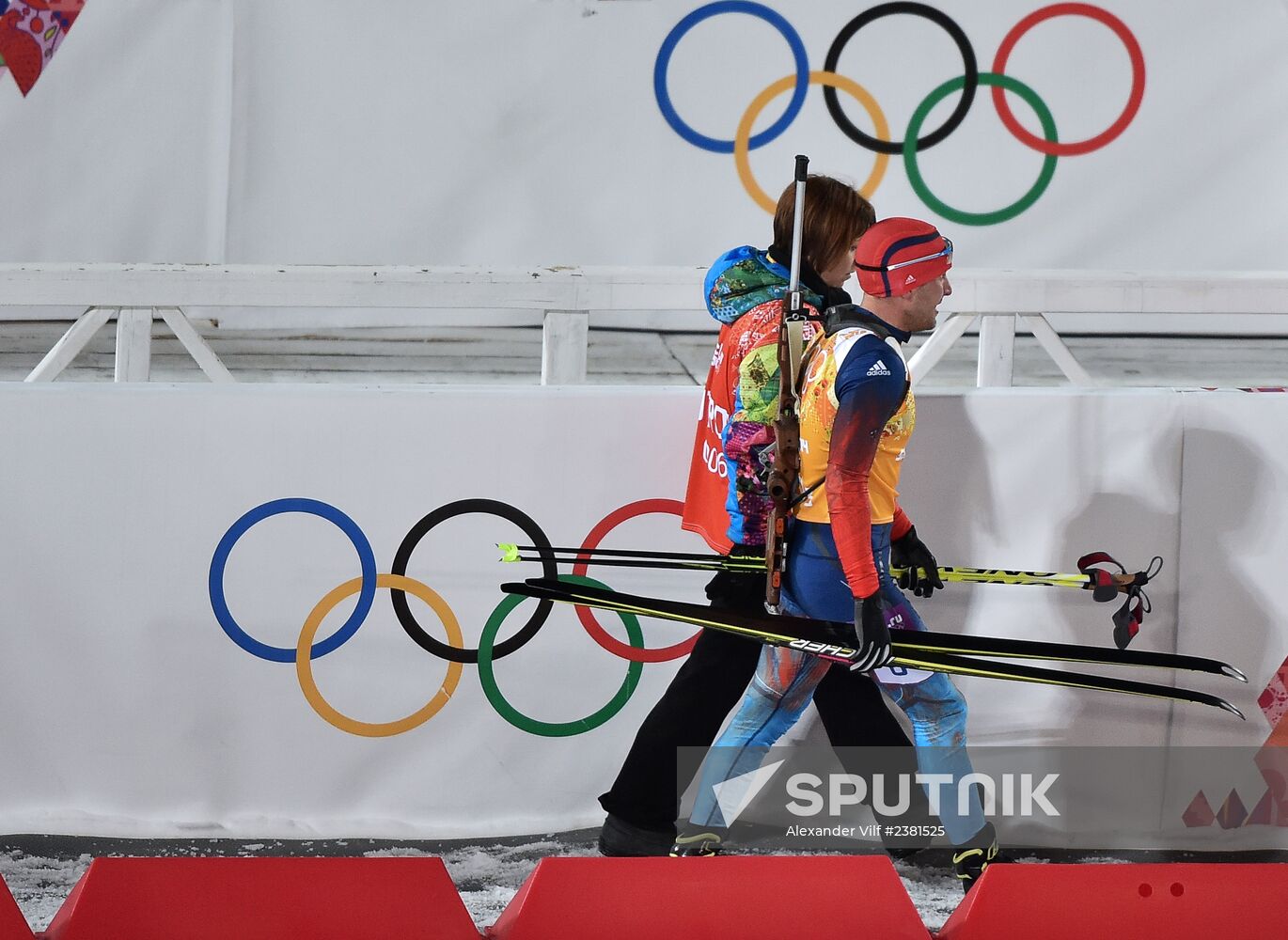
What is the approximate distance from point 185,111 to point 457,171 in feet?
3.27

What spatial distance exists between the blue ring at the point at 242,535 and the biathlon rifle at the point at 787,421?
119cm

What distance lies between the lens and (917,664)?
3049mm

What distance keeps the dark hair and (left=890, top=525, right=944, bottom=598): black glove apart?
713 mm

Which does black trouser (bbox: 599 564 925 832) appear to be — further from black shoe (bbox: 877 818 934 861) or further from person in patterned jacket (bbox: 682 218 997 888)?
black shoe (bbox: 877 818 934 861)

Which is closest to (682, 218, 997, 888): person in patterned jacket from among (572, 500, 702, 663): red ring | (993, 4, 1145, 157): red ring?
(572, 500, 702, 663): red ring

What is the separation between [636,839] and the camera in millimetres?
3279

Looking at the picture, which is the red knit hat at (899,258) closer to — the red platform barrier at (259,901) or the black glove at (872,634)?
the black glove at (872,634)

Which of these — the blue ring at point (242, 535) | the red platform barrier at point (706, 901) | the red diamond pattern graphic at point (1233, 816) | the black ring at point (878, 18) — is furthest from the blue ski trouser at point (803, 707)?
the black ring at point (878, 18)

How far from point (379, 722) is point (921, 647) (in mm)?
1472

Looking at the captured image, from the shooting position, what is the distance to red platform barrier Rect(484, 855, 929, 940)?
2320 mm

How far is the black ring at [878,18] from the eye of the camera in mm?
4883

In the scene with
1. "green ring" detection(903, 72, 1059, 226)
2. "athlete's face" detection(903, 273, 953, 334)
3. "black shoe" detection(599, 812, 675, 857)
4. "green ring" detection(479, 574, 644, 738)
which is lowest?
"black shoe" detection(599, 812, 675, 857)

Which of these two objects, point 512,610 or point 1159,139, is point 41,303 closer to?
point 512,610

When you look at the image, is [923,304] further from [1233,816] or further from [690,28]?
[690,28]
